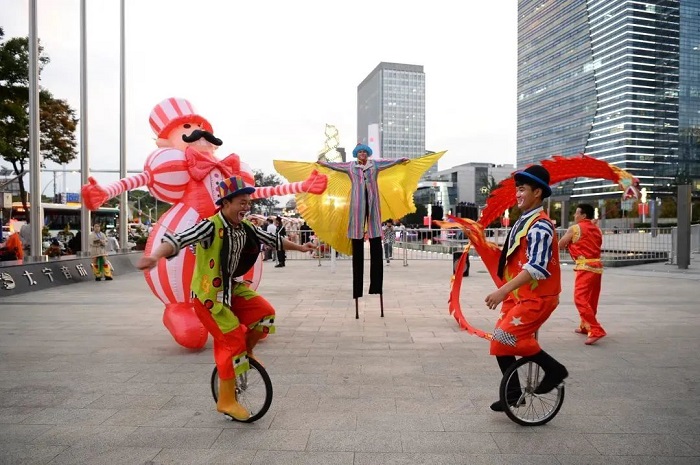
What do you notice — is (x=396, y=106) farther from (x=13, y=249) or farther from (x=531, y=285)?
(x=531, y=285)

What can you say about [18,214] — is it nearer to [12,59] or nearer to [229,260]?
[12,59]

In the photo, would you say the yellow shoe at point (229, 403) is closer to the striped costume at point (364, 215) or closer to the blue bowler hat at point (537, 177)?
the blue bowler hat at point (537, 177)

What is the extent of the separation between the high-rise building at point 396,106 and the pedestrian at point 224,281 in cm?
14256

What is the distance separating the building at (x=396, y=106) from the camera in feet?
491

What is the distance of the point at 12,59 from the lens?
1994 centimetres

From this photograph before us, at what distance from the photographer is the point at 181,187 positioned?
6660 mm

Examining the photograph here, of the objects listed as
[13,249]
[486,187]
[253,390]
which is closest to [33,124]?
[13,249]

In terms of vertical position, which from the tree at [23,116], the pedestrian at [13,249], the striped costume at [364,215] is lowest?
the pedestrian at [13,249]

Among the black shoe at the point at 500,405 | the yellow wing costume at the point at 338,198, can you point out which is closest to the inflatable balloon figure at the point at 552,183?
the black shoe at the point at 500,405

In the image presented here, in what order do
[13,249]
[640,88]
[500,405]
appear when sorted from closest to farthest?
[500,405], [13,249], [640,88]

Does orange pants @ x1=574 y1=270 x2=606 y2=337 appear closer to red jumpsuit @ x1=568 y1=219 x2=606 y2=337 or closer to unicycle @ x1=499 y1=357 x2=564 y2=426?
red jumpsuit @ x1=568 y1=219 x2=606 y2=337

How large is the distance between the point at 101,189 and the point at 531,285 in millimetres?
4920

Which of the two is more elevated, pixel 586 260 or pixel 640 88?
pixel 640 88

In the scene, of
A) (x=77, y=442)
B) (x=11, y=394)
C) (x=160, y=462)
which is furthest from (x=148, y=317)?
(x=160, y=462)
